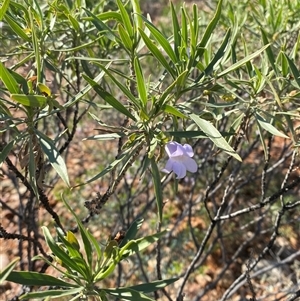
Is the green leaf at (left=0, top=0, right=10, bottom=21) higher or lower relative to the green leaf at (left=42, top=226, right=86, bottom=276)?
higher

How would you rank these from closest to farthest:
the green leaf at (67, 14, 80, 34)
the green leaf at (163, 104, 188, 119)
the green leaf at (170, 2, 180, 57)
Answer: the green leaf at (163, 104, 188, 119)
the green leaf at (170, 2, 180, 57)
the green leaf at (67, 14, 80, 34)

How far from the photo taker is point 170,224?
11.0 ft

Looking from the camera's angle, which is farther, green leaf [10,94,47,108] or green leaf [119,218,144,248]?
green leaf [119,218,144,248]

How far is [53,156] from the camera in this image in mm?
920

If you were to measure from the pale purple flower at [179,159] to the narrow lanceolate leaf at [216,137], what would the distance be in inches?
2.3

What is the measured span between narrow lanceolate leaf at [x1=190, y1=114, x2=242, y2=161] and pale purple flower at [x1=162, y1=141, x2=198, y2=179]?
0.06 metres

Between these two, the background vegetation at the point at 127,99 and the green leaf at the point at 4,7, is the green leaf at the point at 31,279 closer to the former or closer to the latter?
the background vegetation at the point at 127,99

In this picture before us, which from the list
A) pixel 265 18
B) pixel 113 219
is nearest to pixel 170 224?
pixel 113 219

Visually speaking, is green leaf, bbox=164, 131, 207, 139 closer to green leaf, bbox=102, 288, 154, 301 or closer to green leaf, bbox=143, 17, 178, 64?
green leaf, bbox=143, 17, 178, 64

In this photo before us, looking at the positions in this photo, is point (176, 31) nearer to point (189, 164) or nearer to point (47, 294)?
point (189, 164)

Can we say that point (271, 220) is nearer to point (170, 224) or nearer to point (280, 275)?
point (280, 275)

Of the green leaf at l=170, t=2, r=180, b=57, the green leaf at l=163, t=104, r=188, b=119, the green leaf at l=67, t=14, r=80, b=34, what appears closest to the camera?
the green leaf at l=163, t=104, r=188, b=119

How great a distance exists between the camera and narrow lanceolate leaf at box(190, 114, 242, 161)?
2.87 ft

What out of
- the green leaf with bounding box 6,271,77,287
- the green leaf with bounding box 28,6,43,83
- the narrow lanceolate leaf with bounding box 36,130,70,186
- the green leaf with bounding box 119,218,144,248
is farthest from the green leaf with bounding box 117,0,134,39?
the green leaf with bounding box 6,271,77,287
